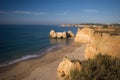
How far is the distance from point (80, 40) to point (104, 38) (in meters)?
29.3

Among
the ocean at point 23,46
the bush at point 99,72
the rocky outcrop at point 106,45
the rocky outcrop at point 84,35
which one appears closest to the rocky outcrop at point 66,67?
the bush at point 99,72

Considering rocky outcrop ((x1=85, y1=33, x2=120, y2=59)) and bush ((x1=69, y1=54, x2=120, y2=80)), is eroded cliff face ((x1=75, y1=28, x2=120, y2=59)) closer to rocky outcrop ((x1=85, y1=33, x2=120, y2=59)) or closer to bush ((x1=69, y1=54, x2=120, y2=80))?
rocky outcrop ((x1=85, y1=33, x2=120, y2=59))

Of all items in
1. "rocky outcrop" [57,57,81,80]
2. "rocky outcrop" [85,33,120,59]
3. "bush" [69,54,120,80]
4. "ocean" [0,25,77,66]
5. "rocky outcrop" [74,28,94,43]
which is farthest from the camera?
"rocky outcrop" [74,28,94,43]

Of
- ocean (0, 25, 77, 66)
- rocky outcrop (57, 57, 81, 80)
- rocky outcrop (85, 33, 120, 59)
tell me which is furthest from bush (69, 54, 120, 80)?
ocean (0, 25, 77, 66)

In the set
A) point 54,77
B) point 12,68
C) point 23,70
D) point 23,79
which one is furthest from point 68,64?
point 12,68

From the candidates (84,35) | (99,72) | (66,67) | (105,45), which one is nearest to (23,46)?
(84,35)

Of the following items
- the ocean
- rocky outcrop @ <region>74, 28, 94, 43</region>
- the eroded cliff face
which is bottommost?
the ocean

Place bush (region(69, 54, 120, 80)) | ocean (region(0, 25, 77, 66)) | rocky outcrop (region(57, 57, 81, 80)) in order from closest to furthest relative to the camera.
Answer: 1. bush (region(69, 54, 120, 80))
2. rocky outcrop (region(57, 57, 81, 80))
3. ocean (region(0, 25, 77, 66))

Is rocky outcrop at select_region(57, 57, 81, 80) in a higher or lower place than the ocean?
higher

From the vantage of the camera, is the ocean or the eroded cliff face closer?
the eroded cliff face

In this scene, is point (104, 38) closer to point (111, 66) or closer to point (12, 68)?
point (111, 66)

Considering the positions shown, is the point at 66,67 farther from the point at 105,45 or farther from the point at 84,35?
the point at 84,35

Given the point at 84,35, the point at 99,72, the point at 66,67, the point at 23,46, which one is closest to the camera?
the point at 99,72

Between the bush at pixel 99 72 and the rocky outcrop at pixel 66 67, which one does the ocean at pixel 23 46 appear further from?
the bush at pixel 99 72
